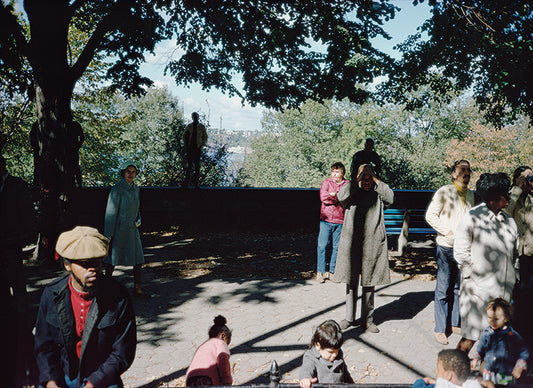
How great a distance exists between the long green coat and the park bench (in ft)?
18.2

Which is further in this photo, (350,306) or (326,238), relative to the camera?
(326,238)

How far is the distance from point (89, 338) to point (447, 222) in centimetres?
398

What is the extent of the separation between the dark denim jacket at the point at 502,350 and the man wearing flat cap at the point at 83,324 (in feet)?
9.05

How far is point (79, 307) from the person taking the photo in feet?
7.57

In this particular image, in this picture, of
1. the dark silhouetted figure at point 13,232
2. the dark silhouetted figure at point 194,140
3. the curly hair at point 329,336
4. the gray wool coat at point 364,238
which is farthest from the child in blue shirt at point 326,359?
the dark silhouetted figure at point 194,140

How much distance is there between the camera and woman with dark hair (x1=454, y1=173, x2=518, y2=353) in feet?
11.2

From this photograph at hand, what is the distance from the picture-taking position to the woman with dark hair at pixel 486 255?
341cm

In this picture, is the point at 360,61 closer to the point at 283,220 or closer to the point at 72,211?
the point at 283,220

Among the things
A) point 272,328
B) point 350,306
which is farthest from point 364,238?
point 272,328

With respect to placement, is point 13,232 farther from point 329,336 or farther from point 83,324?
point 329,336

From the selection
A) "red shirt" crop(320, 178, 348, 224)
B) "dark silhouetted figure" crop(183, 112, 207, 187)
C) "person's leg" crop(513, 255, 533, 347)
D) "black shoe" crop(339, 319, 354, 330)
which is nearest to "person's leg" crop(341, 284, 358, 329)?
"black shoe" crop(339, 319, 354, 330)

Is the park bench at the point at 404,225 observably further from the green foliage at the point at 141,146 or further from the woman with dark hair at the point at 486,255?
the green foliage at the point at 141,146

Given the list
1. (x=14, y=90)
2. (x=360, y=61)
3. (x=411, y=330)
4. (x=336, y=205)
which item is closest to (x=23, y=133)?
(x=14, y=90)

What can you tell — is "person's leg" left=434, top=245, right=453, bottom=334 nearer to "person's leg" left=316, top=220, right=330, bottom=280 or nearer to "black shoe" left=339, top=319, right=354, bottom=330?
"black shoe" left=339, top=319, right=354, bottom=330
